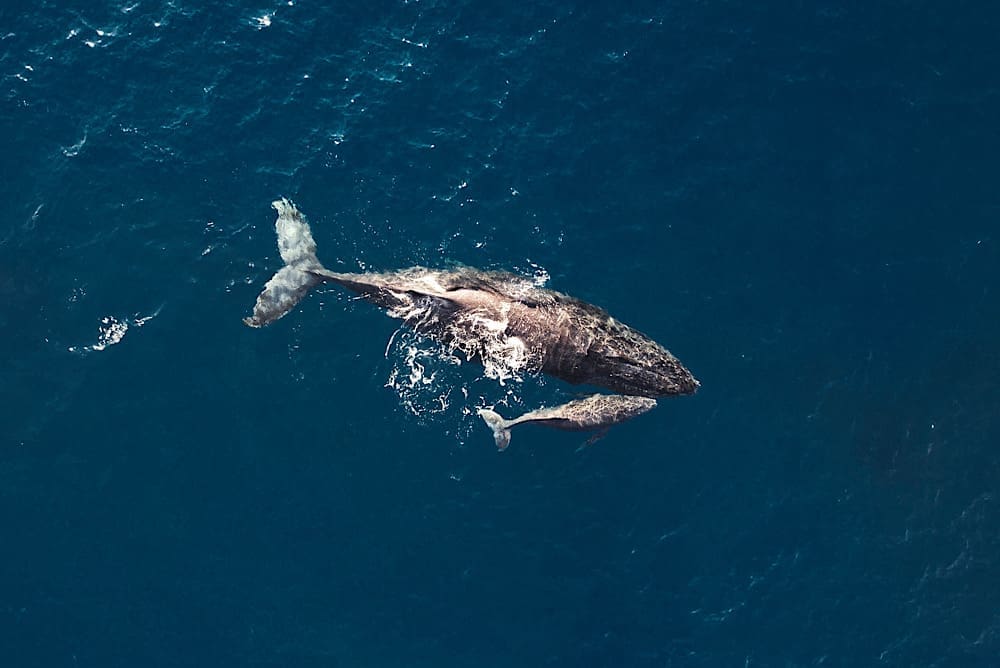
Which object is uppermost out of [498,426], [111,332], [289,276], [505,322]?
[505,322]

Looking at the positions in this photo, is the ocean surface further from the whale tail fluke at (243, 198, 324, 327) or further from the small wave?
the whale tail fluke at (243, 198, 324, 327)

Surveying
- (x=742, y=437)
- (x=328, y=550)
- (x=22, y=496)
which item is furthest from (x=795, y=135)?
(x=22, y=496)

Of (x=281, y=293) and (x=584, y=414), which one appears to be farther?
(x=281, y=293)

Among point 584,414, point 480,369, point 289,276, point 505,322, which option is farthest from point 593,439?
point 289,276

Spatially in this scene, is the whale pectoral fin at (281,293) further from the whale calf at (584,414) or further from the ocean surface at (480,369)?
the whale calf at (584,414)

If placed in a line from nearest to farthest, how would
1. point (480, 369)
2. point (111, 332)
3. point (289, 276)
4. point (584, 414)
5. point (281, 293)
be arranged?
1. point (584, 414)
2. point (480, 369)
3. point (289, 276)
4. point (281, 293)
5. point (111, 332)

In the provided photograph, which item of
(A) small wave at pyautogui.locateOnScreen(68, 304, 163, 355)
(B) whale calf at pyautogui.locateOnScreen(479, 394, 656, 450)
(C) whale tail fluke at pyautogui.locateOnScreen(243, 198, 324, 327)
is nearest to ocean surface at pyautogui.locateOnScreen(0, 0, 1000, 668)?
(A) small wave at pyautogui.locateOnScreen(68, 304, 163, 355)

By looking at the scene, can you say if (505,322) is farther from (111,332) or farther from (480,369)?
(111,332)
